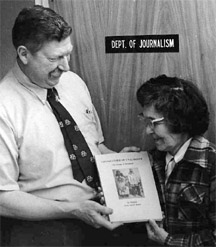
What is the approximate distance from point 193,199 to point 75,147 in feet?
1.86

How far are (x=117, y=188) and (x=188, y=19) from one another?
0.89 m

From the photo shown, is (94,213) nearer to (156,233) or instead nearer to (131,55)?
(156,233)

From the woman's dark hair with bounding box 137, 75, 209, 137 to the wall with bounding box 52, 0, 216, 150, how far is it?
30cm

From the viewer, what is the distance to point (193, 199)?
83.9 inches

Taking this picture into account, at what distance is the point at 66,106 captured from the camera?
238cm

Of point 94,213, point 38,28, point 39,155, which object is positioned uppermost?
point 38,28

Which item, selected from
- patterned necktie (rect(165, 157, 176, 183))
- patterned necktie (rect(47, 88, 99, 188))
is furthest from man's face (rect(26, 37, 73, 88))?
patterned necktie (rect(165, 157, 176, 183))

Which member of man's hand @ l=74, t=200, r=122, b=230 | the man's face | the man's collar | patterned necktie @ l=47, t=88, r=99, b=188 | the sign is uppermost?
the sign

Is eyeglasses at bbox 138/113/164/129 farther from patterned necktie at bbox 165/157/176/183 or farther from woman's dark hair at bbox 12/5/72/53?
woman's dark hair at bbox 12/5/72/53

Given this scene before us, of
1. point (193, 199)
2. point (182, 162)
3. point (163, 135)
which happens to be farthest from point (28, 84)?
point (193, 199)

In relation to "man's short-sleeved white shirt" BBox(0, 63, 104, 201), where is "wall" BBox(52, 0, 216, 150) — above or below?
above

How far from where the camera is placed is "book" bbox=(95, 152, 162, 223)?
2.17 m

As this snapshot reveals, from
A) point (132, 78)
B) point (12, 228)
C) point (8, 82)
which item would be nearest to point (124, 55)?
point (132, 78)

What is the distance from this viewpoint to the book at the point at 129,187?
2.17m
